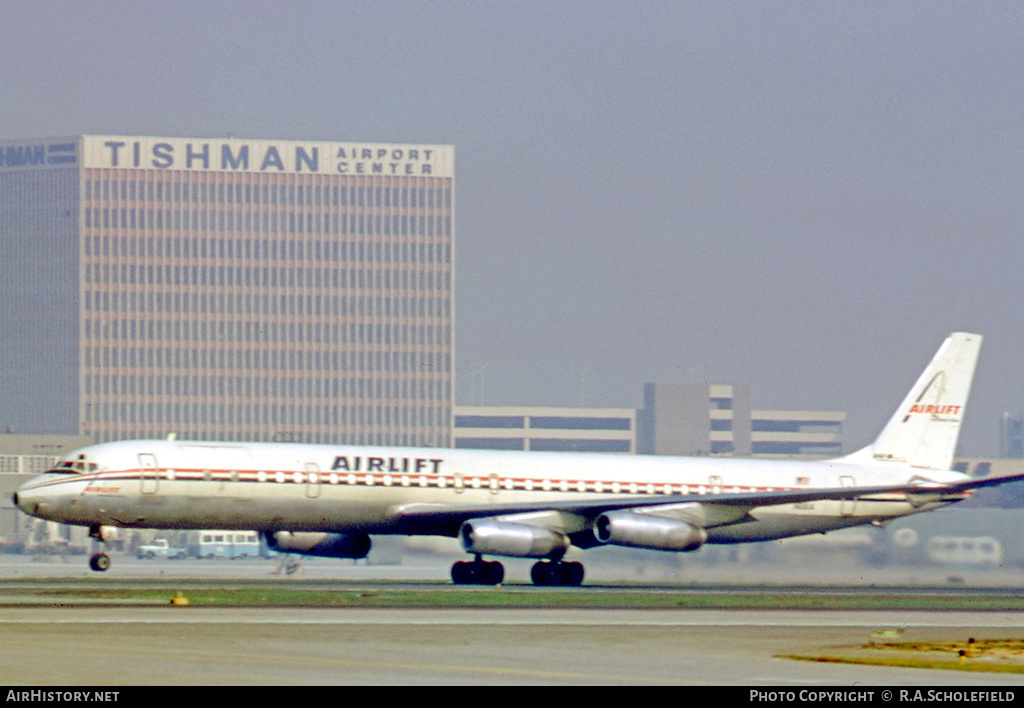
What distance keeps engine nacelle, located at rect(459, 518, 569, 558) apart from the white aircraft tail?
52.3 ft

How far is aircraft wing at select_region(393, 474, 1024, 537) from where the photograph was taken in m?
50.4

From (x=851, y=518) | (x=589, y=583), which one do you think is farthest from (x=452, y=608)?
(x=851, y=518)

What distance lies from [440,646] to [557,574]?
27036 mm

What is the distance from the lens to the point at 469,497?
51.8m

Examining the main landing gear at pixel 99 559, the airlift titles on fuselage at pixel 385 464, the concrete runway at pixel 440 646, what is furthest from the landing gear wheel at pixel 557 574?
the concrete runway at pixel 440 646

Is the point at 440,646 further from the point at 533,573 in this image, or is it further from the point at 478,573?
the point at 533,573

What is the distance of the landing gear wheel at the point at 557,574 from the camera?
1999 inches

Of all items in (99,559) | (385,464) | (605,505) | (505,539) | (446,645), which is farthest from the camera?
(385,464)

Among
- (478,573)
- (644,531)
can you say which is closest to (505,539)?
(478,573)

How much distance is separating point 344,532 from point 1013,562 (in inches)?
874

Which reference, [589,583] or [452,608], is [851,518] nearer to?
[589,583]

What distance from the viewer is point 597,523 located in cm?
5059

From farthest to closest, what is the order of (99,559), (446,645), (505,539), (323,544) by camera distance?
(323,544), (99,559), (505,539), (446,645)
